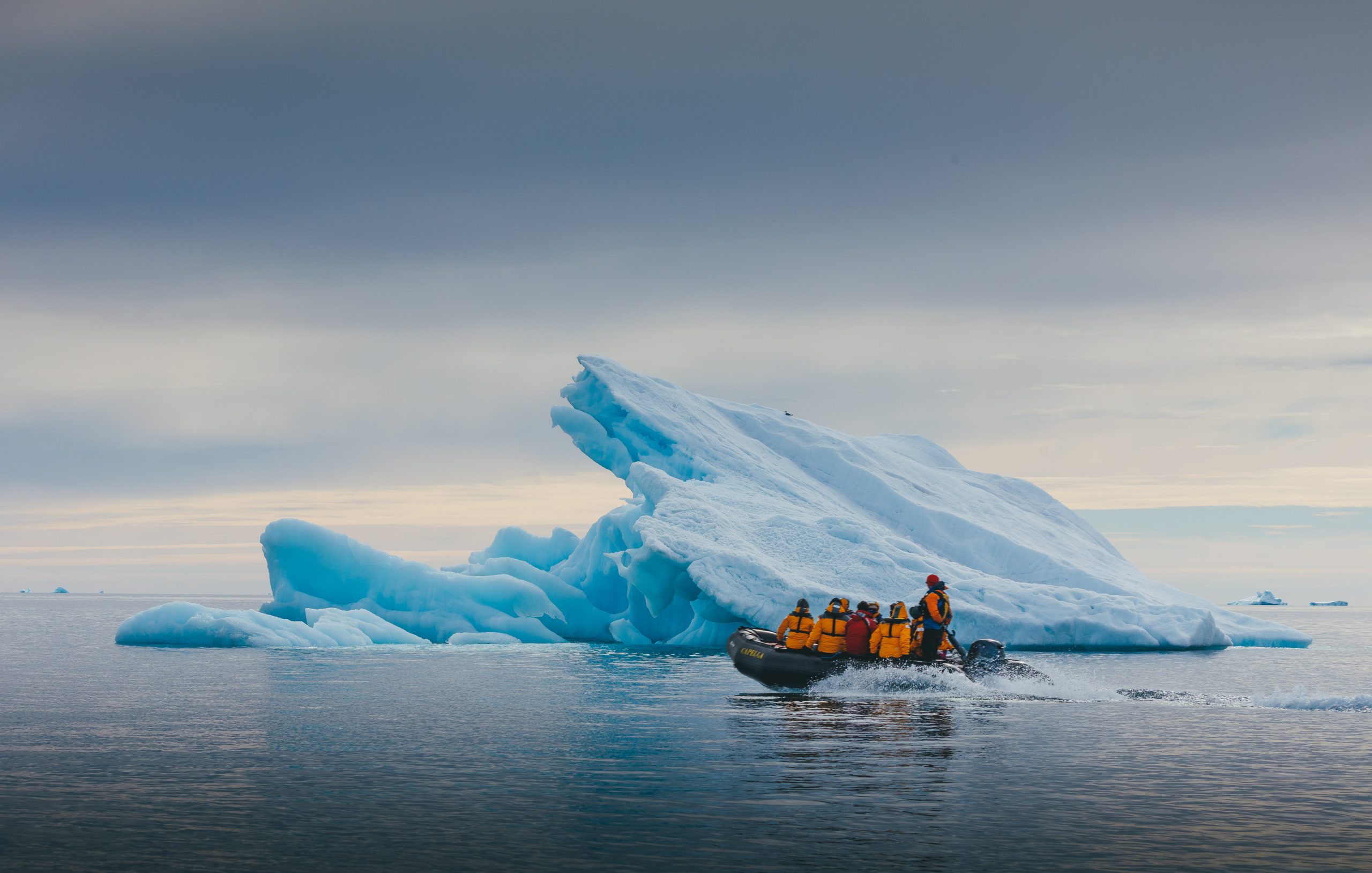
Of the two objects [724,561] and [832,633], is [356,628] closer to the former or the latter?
[724,561]

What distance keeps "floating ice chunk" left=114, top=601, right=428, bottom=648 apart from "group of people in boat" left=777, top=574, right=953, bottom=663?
17.3 meters

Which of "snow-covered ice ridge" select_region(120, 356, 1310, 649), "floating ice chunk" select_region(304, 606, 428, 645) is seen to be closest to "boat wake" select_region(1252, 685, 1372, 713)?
"snow-covered ice ridge" select_region(120, 356, 1310, 649)

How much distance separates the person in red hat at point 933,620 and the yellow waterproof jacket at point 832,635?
123 cm

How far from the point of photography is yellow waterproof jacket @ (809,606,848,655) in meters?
19.5

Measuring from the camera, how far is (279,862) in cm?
823

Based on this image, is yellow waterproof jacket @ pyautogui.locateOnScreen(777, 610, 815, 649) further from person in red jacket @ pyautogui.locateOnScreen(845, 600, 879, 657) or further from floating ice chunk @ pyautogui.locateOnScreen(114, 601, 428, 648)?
floating ice chunk @ pyautogui.locateOnScreen(114, 601, 428, 648)

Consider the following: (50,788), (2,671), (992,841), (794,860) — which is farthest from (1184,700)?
(2,671)

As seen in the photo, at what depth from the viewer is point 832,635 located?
19500 mm

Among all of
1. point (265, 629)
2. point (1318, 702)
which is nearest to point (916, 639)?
point (1318, 702)

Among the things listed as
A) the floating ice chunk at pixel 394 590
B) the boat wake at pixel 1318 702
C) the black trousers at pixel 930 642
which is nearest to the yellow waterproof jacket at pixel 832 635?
the black trousers at pixel 930 642

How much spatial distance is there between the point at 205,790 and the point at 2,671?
18.9 metres

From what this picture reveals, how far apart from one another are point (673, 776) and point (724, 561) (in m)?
17.8

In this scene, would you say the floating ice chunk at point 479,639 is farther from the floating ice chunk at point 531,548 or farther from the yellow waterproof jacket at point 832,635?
the yellow waterproof jacket at point 832,635

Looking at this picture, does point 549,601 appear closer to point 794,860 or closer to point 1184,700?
point 1184,700
